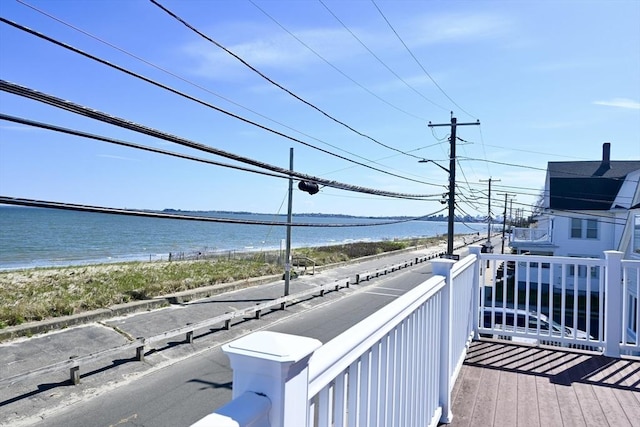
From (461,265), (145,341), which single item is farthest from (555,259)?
(145,341)

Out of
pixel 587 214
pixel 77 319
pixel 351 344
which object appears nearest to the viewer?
pixel 351 344

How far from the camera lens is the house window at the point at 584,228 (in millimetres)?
19516

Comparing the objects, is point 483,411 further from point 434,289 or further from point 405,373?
point 405,373

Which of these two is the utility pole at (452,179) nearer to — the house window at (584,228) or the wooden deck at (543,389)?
the house window at (584,228)

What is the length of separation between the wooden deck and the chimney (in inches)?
907

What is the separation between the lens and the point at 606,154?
22.8 meters

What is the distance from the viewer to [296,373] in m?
0.95

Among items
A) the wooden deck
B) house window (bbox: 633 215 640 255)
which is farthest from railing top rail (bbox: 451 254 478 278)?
house window (bbox: 633 215 640 255)

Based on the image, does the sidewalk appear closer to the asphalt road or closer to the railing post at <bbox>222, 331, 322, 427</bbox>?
the asphalt road

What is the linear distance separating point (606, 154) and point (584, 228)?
5.98 metres

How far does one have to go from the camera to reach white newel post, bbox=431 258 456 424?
2.84m

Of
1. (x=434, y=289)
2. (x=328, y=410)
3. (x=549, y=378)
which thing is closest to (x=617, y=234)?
(x=549, y=378)

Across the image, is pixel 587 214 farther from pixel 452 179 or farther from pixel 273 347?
pixel 273 347

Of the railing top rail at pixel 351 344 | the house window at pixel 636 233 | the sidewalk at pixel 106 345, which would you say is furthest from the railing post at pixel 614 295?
the house window at pixel 636 233
